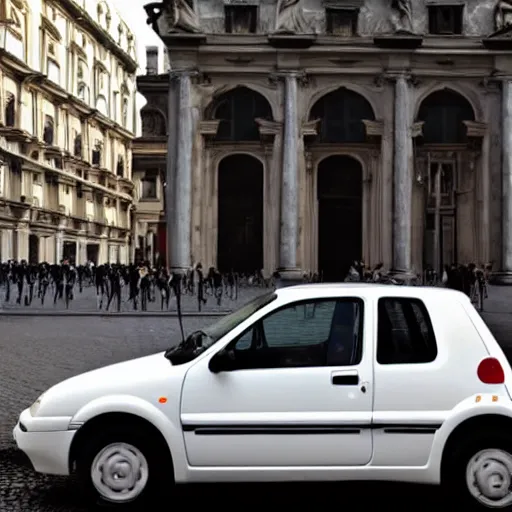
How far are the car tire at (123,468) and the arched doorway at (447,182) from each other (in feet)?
106

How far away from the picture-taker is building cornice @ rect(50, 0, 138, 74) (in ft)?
197

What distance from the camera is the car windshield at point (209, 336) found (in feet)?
18.5

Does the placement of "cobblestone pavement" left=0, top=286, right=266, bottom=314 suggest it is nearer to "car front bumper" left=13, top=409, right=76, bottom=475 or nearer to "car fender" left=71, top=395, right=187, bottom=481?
"car front bumper" left=13, top=409, right=76, bottom=475

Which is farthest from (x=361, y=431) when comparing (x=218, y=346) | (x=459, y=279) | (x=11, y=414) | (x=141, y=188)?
(x=141, y=188)

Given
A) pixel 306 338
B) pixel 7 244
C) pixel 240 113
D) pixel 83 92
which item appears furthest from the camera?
pixel 83 92

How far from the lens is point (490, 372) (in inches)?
216

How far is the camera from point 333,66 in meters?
35.4

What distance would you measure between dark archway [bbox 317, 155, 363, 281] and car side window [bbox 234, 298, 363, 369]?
31.3 meters

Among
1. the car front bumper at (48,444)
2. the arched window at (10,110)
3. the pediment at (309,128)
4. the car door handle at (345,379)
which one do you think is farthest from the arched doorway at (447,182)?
the car front bumper at (48,444)

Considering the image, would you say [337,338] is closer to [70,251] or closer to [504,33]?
[504,33]

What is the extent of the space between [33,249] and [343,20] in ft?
83.5

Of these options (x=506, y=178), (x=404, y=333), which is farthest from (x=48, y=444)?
(x=506, y=178)

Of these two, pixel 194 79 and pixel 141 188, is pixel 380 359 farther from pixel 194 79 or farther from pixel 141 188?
pixel 141 188

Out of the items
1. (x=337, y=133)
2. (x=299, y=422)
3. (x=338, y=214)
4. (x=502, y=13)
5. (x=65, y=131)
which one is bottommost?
(x=299, y=422)
